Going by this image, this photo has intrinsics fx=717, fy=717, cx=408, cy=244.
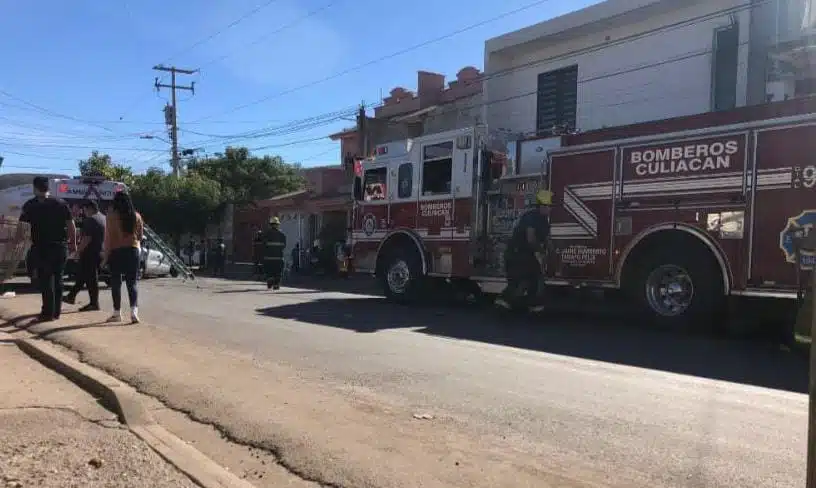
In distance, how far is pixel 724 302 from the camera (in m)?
8.80

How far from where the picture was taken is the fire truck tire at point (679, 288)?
8844 millimetres

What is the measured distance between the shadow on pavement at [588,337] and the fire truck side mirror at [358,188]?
7.53 feet

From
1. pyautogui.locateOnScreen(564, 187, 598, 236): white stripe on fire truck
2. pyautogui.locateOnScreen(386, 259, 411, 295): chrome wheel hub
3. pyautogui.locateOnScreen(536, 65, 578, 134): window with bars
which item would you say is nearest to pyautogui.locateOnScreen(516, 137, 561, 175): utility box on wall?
pyautogui.locateOnScreen(564, 187, 598, 236): white stripe on fire truck

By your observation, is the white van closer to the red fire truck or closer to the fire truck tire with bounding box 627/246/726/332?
the red fire truck

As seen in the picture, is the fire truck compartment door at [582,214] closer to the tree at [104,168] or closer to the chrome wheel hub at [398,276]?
the chrome wheel hub at [398,276]

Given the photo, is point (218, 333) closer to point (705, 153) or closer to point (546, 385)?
point (546, 385)

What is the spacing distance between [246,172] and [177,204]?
9.85 m

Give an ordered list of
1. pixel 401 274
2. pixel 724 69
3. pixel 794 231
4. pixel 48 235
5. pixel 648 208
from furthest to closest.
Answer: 1. pixel 724 69
2. pixel 401 274
3. pixel 648 208
4. pixel 48 235
5. pixel 794 231

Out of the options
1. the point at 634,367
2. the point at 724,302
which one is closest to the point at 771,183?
the point at 724,302

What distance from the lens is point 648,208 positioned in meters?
9.48

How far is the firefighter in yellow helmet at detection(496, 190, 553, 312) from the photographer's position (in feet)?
33.6

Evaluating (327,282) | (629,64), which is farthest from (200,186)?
(629,64)

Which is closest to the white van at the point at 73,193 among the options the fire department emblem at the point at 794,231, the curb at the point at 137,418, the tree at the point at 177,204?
the curb at the point at 137,418

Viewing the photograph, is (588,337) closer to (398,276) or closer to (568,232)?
(568,232)
